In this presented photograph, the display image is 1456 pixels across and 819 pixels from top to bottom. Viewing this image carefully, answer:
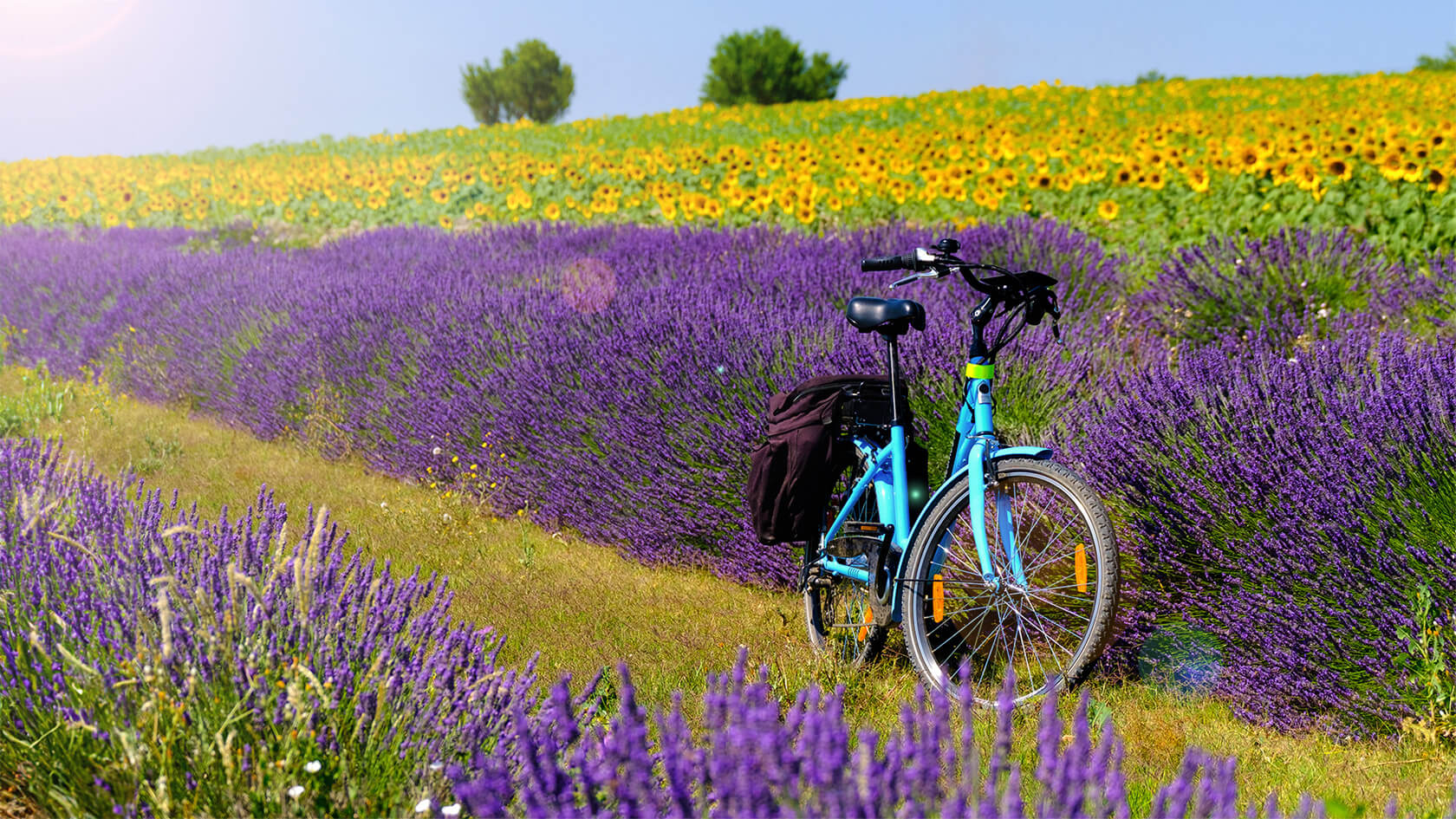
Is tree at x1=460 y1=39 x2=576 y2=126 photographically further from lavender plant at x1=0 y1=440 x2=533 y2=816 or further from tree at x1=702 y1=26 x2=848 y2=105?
lavender plant at x1=0 y1=440 x2=533 y2=816

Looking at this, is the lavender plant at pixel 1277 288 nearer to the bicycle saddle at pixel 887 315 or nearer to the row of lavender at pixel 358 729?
the bicycle saddle at pixel 887 315

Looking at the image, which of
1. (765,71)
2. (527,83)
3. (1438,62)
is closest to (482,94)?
(527,83)

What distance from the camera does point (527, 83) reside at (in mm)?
41719

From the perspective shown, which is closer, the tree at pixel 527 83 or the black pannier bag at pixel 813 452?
the black pannier bag at pixel 813 452

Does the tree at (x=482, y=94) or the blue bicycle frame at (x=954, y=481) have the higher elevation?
the tree at (x=482, y=94)

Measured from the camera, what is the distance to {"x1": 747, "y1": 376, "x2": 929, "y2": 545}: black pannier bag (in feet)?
10.0

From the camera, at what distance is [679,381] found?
4238mm

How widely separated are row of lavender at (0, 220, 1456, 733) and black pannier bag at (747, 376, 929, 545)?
24.0 inches

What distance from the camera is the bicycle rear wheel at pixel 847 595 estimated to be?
310cm

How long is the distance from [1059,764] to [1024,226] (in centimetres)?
630

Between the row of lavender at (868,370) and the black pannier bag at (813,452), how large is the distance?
0.61 metres

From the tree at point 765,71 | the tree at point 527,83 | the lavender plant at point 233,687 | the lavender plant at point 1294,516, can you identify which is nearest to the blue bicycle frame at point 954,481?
the lavender plant at point 1294,516

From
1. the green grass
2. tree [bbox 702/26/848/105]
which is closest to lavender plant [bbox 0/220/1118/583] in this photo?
the green grass

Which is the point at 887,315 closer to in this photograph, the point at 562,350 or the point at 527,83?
the point at 562,350
